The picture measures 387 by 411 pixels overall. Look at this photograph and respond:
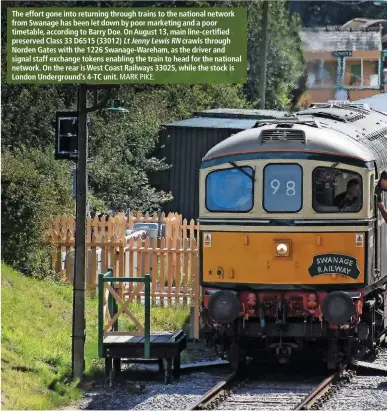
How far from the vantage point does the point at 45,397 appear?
13.5m

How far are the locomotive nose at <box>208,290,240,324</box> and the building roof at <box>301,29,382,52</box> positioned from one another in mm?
37654

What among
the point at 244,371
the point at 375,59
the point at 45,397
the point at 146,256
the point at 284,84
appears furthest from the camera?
the point at 375,59

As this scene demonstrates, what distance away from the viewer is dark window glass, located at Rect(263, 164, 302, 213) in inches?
590

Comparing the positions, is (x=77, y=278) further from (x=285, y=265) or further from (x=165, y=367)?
(x=285, y=265)

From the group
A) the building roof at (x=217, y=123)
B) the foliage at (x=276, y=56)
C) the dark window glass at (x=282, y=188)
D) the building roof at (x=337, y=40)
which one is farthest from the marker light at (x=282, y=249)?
the building roof at (x=337, y=40)

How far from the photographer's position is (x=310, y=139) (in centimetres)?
1505

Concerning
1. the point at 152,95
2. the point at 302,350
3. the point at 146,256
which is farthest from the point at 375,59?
the point at 302,350

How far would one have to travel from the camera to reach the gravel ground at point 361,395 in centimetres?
1357

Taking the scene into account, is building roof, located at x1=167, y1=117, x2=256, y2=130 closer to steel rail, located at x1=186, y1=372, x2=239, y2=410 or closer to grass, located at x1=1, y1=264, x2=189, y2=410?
grass, located at x1=1, y1=264, x2=189, y2=410

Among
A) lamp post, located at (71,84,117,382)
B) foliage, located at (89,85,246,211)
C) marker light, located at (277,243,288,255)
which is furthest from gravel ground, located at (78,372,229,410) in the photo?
foliage, located at (89,85,246,211)

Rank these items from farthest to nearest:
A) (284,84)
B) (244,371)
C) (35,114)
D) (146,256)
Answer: (284,84), (35,114), (146,256), (244,371)

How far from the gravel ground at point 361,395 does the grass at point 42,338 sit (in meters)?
2.88

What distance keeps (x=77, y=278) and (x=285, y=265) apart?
8.10ft

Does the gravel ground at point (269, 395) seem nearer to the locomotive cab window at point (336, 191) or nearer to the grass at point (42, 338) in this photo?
the grass at point (42, 338)
